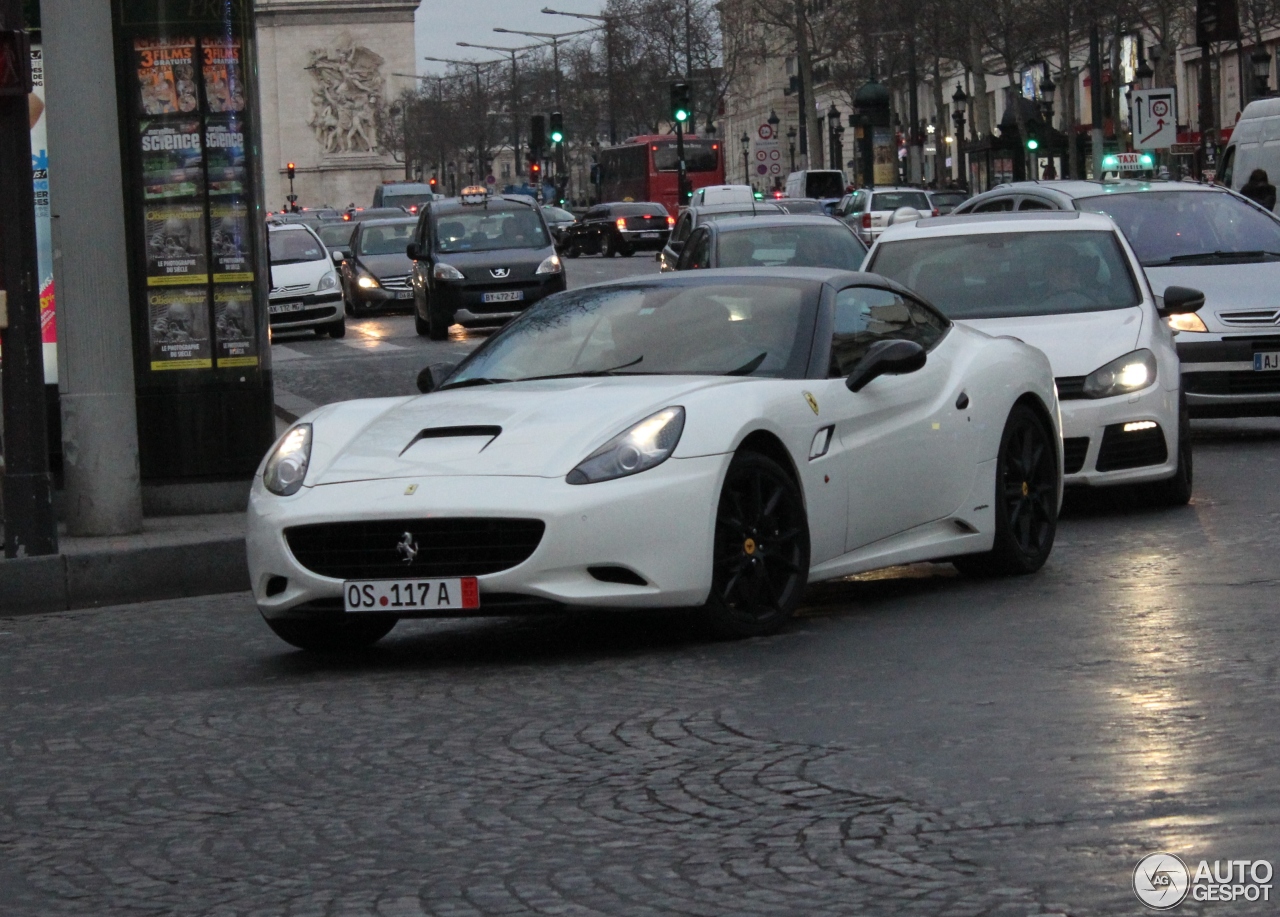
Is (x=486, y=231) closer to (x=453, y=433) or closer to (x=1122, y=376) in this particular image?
(x=1122, y=376)

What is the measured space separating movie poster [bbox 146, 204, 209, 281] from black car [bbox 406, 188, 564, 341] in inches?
690

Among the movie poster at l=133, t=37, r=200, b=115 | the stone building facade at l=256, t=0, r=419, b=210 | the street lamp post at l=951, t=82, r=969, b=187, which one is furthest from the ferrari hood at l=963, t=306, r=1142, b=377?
the stone building facade at l=256, t=0, r=419, b=210

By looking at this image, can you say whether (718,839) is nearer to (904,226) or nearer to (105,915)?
(105,915)

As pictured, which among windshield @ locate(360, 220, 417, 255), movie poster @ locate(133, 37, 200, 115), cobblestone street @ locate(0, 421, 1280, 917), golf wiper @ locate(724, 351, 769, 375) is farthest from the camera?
windshield @ locate(360, 220, 417, 255)

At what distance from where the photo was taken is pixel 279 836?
5.27 meters

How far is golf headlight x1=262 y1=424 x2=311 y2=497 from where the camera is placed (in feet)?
25.3

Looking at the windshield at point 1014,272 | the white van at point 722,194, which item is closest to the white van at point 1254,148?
the windshield at point 1014,272

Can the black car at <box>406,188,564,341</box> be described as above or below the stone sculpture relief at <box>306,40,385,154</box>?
below

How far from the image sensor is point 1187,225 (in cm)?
1616

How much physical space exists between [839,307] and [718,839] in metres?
4.01

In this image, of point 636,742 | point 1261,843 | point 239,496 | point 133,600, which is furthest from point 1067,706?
point 239,496

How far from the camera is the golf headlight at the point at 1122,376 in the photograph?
37.3 feet

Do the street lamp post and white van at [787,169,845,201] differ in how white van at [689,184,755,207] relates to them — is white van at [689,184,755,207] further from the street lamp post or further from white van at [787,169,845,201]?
the street lamp post

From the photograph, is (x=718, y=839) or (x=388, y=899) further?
(x=718, y=839)
